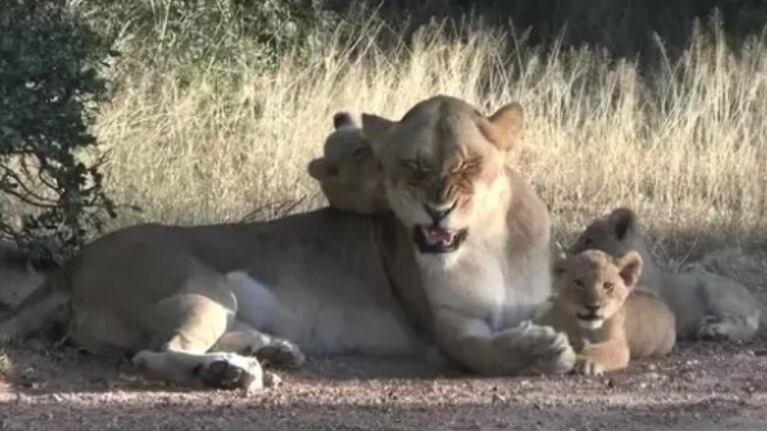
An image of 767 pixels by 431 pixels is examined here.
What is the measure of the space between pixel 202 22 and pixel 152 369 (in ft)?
28.4

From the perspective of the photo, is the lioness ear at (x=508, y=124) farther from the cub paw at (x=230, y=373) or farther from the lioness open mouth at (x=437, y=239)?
the cub paw at (x=230, y=373)

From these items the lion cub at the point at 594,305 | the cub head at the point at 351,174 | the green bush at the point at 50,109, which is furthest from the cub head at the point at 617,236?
the green bush at the point at 50,109

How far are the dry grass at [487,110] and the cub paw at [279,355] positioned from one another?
10.5 ft

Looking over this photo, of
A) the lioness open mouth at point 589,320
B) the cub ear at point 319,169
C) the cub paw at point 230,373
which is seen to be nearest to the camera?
the cub paw at point 230,373

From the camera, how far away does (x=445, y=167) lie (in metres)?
7.44

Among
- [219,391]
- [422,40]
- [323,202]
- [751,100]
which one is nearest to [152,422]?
[219,391]

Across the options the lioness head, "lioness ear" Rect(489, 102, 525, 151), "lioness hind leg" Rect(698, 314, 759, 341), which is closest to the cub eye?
the lioness head

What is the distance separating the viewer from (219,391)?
7.19 m

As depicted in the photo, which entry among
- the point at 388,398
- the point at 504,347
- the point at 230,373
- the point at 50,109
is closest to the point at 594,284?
the point at 504,347

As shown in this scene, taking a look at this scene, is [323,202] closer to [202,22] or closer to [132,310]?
[132,310]

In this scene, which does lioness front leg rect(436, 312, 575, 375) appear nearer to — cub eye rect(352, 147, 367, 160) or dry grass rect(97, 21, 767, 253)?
cub eye rect(352, 147, 367, 160)

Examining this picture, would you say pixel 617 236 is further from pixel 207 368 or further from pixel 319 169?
pixel 207 368

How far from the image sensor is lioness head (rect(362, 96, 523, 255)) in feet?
24.4

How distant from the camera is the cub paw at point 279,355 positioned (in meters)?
7.73
